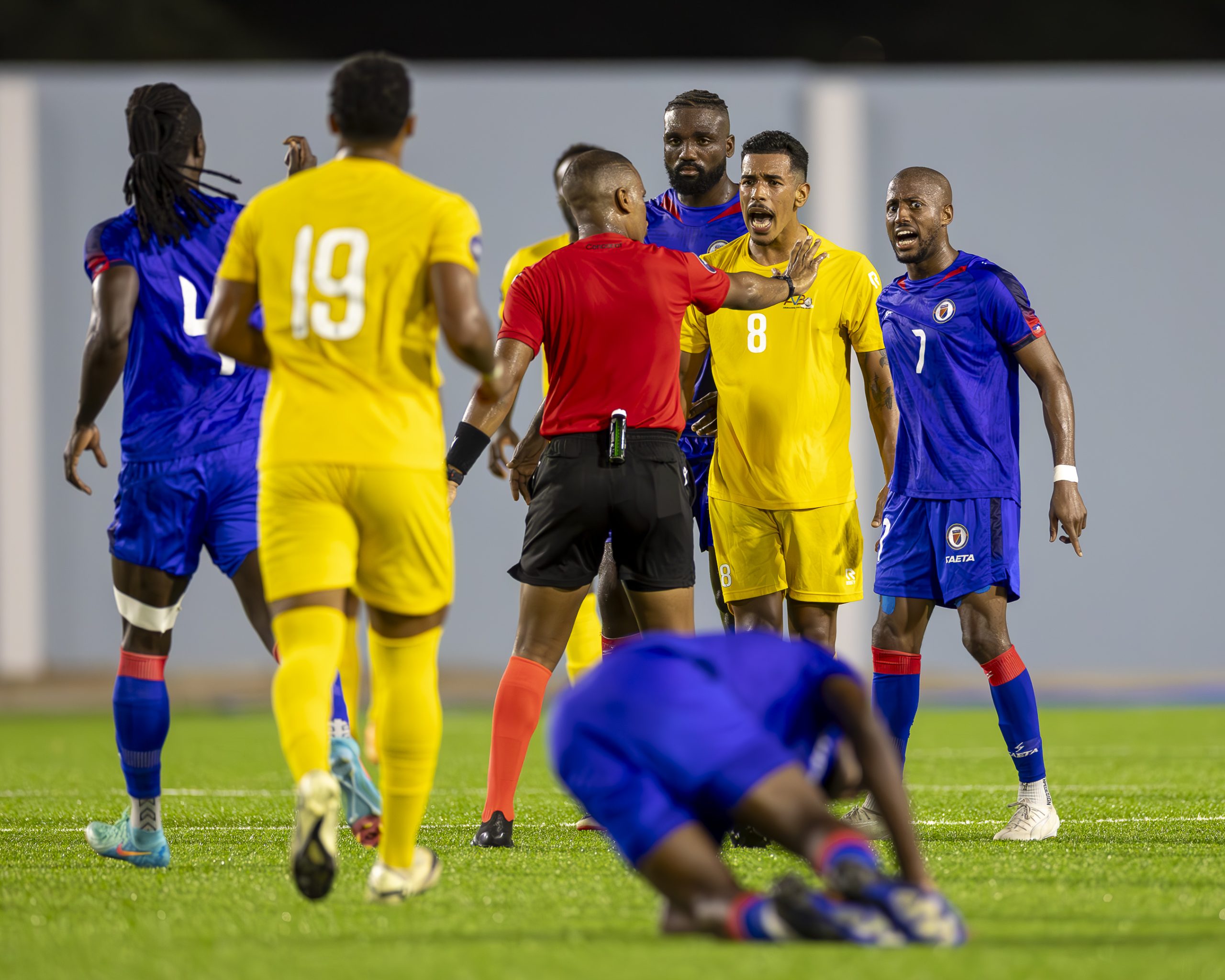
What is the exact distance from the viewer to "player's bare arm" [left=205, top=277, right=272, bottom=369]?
3885 millimetres

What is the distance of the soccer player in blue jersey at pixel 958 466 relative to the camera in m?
5.46

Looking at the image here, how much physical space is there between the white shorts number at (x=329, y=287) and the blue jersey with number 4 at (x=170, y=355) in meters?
1.12

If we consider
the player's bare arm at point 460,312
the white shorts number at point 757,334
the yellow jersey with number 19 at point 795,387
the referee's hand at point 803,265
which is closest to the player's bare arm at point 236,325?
the player's bare arm at point 460,312

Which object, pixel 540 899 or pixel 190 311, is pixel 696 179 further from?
pixel 540 899

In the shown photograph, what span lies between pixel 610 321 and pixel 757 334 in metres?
0.80

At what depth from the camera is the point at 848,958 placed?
2.94 metres

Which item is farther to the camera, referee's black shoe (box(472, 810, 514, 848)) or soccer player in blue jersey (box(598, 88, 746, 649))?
soccer player in blue jersey (box(598, 88, 746, 649))

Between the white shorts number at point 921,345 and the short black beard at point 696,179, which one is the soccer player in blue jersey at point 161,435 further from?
the white shorts number at point 921,345

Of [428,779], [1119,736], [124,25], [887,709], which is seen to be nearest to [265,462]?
[428,779]

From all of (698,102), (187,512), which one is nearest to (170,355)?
(187,512)

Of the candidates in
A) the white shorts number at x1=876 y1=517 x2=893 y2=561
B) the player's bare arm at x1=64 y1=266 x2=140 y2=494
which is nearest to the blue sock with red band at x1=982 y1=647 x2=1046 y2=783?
the white shorts number at x1=876 y1=517 x2=893 y2=561

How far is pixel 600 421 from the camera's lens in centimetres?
496

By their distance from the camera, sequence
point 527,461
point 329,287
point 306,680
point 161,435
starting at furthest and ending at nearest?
point 527,461 < point 161,435 < point 329,287 < point 306,680

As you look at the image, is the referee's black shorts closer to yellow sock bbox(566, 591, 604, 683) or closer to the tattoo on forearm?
the tattoo on forearm
